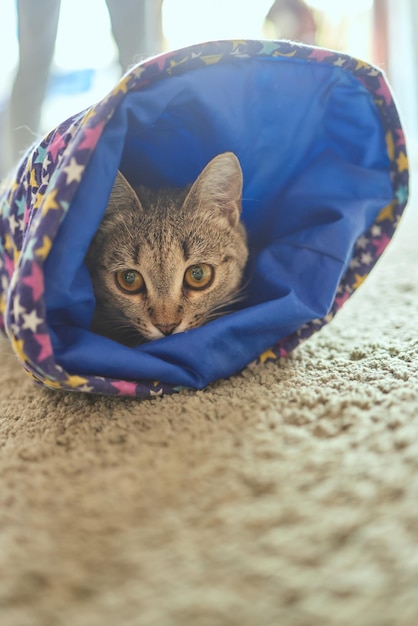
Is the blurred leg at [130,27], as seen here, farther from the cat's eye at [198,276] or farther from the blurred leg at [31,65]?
the cat's eye at [198,276]

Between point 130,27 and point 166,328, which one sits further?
point 130,27

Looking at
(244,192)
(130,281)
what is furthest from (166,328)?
(244,192)

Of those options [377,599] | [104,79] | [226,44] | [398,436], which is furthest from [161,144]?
[104,79]

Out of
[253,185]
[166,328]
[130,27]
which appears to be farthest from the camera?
[130,27]

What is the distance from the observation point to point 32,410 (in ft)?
3.20

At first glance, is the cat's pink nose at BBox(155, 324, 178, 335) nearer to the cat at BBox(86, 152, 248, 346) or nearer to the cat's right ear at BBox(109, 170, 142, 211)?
the cat at BBox(86, 152, 248, 346)

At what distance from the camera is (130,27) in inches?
84.8

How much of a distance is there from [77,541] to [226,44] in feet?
2.77

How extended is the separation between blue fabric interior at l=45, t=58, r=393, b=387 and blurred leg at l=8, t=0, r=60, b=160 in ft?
3.51

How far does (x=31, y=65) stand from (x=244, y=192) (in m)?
1.46

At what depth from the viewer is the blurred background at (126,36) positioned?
84.7 inches

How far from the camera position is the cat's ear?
Answer: 1.11 metres

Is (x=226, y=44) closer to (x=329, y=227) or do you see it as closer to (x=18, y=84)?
(x=329, y=227)

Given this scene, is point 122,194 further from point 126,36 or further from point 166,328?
point 126,36
